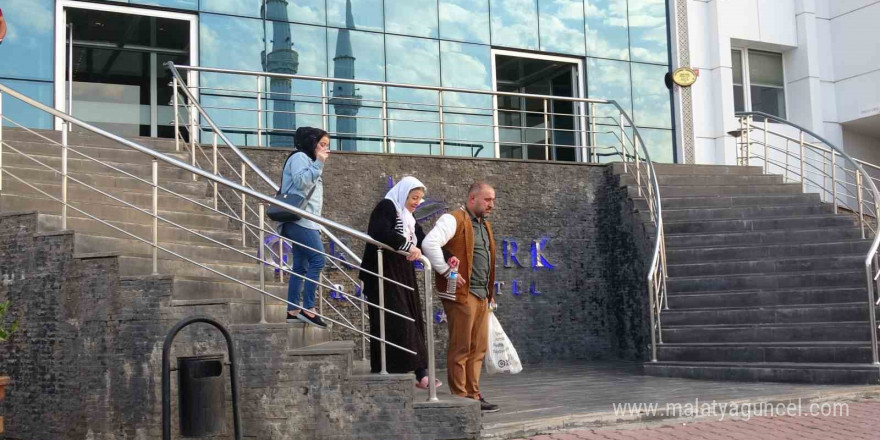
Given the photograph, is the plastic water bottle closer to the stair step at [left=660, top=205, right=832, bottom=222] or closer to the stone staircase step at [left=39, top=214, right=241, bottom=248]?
the stone staircase step at [left=39, top=214, right=241, bottom=248]

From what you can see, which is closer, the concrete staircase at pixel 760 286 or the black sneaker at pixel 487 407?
the black sneaker at pixel 487 407

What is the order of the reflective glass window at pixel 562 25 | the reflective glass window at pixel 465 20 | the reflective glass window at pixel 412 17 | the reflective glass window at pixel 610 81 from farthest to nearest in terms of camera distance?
the reflective glass window at pixel 610 81, the reflective glass window at pixel 562 25, the reflective glass window at pixel 465 20, the reflective glass window at pixel 412 17

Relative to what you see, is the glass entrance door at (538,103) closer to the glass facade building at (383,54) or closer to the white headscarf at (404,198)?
the glass facade building at (383,54)

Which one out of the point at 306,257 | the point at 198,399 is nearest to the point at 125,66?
the point at 306,257

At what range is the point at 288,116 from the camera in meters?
14.7

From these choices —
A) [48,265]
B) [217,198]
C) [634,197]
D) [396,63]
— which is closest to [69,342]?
[48,265]

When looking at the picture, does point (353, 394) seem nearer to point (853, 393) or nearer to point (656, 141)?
point (853, 393)

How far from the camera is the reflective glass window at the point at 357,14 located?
15477 mm

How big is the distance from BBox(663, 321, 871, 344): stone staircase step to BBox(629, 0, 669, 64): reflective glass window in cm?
819

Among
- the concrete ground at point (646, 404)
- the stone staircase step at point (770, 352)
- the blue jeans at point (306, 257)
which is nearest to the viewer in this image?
the concrete ground at point (646, 404)

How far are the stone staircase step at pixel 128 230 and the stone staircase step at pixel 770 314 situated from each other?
17.8 ft

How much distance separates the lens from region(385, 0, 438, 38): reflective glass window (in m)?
15.9

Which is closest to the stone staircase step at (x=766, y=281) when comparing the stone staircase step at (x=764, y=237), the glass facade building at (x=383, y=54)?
the stone staircase step at (x=764, y=237)

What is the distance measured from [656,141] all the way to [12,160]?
12096 millimetres
